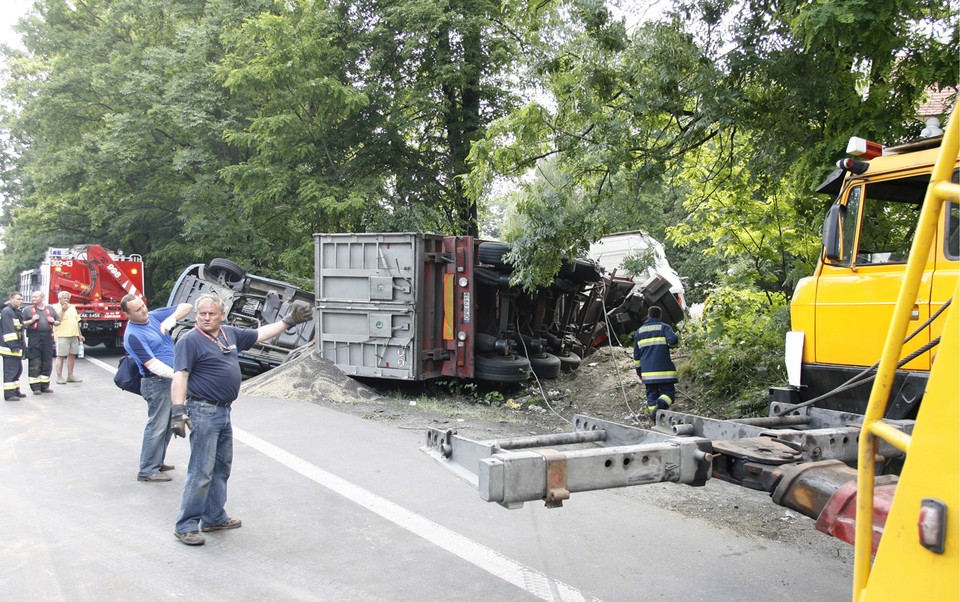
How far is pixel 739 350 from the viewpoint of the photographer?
10180 mm

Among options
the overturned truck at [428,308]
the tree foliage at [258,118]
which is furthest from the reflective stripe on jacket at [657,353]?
the tree foliage at [258,118]

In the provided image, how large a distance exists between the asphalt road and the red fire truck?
1153 cm

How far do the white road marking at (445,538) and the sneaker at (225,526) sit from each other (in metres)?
0.97

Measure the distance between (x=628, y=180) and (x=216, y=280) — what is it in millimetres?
9187

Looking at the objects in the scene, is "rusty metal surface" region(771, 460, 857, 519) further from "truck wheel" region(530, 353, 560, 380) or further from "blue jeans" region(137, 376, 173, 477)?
"truck wheel" region(530, 353, 560, 380)

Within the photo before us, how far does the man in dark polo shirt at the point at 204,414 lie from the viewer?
4.92 meters

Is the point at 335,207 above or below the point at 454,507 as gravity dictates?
above

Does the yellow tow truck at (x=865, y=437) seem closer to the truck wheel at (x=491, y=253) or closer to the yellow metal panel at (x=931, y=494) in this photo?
the yellow metal panel at (x=931, y=494)

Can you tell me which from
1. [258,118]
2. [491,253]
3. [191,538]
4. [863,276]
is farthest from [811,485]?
[258,118]

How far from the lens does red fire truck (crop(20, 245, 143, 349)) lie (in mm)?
17500

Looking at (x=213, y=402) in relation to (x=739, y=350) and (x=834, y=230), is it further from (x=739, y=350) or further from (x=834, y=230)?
(x=739, y=350)

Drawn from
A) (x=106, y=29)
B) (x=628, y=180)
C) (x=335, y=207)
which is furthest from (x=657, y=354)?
(x=106, y=29)

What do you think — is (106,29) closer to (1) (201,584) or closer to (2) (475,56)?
(2) (475,56)

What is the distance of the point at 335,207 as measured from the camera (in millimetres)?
15812
